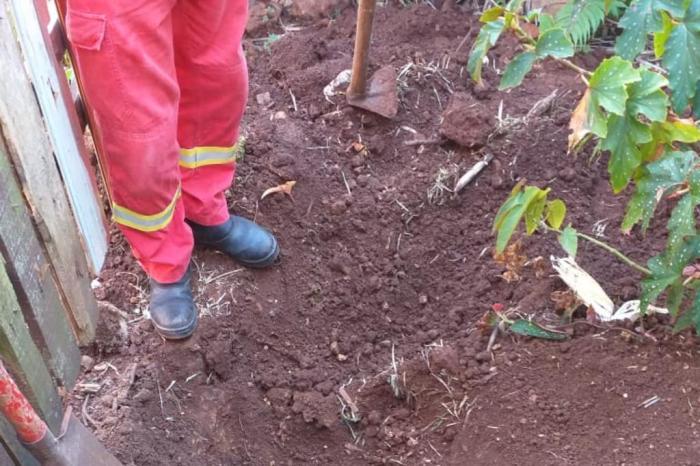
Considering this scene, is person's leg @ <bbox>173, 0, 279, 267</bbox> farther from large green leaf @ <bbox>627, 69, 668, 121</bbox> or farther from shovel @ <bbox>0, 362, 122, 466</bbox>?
large green leaf @ <bbox>627, 69, 668, 121</bbox>

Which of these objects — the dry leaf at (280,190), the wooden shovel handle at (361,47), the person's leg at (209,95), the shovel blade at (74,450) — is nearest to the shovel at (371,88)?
the wooden shovel handle at (361,47)

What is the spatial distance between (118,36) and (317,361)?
1206 millimetres

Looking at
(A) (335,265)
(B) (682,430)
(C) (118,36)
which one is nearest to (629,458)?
(B) (682,430)

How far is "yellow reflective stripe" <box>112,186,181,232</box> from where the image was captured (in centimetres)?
243

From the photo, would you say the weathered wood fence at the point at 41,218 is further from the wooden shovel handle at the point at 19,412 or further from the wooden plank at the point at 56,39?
the wooden shovel handle at the point at 19,412

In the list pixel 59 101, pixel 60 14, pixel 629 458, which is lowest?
pixel 629 458

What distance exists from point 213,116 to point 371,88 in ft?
3.01

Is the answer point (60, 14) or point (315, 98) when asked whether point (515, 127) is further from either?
point (60, 14)

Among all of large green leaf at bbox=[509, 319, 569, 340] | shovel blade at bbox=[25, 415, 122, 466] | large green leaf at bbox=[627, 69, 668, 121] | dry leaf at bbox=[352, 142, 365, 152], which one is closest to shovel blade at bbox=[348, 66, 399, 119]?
dry leaf at bbox=[352, 142, 365, 152]

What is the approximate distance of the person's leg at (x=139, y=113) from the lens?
2.04 metres

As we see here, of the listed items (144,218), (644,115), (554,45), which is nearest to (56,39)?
(144,218)

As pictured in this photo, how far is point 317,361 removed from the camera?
2.65 meters

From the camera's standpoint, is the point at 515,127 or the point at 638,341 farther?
the point at 515,127

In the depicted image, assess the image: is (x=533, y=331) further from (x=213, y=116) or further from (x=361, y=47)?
(x=361, y=47)
